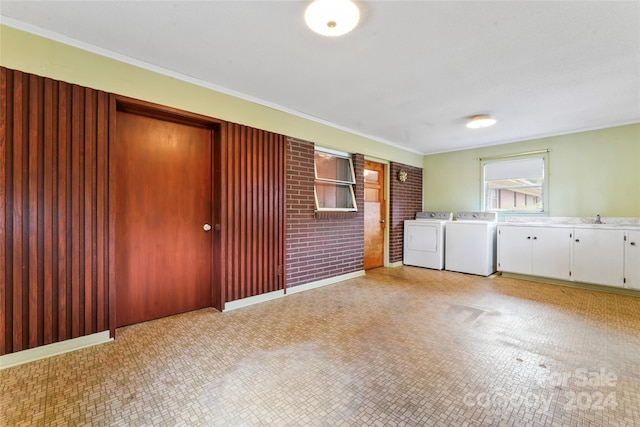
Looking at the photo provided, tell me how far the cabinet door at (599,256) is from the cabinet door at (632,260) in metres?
0.05

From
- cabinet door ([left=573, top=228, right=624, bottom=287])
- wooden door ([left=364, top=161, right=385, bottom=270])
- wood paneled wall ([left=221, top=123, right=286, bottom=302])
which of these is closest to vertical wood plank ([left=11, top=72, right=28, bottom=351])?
wood paneled wall ([left=221, top=123, right=286, bottom=302])

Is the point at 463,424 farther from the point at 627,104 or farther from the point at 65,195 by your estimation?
the point at 627,104

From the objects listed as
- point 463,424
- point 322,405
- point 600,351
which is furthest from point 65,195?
point 600,351

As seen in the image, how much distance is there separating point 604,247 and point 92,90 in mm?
6506

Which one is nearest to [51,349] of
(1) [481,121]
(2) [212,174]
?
(2) [212,174]

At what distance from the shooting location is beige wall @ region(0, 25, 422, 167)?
2123 mm

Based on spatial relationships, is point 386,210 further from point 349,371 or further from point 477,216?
point 349,371

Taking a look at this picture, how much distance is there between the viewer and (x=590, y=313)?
3.21 metres

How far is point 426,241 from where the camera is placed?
566 centimetres

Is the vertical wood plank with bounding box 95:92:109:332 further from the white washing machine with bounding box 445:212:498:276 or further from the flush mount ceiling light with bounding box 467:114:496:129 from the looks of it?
the white washing machine with bounding box 445:212:498:276

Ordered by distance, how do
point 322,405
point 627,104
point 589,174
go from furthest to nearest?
point 589,174
point 627,104
point 322,405

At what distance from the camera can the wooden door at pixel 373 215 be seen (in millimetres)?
5445

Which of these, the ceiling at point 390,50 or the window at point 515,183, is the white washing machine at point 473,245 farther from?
the ceiling at point 390,50

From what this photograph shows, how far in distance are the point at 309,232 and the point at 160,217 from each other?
77.4 inches
